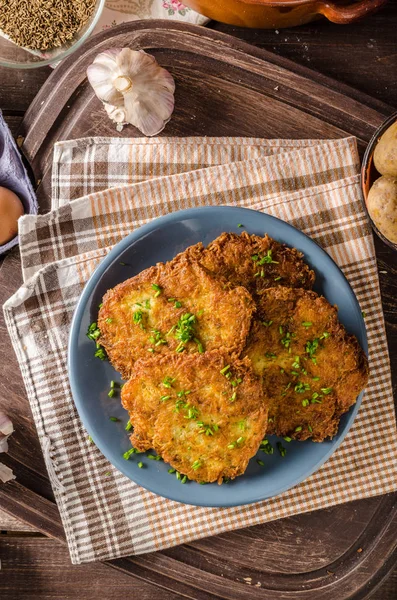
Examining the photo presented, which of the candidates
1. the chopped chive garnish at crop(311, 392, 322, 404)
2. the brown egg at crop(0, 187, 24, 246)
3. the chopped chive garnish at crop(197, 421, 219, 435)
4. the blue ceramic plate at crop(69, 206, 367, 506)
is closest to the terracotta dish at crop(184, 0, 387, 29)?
the blue ceramic plate at crop(69, 206, 367, 506)

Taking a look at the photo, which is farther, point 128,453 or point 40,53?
point 40,53

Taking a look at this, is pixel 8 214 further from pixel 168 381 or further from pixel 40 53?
pixel 168 381

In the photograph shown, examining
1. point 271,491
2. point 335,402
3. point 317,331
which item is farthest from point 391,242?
point 271,491

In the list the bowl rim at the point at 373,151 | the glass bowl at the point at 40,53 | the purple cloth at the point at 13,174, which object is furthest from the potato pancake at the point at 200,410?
the glass bowl at the point at 40,53

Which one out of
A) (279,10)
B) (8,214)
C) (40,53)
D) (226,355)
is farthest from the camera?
(40,53)

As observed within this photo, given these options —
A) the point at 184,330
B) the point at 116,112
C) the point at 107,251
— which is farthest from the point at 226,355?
the point at 116,112

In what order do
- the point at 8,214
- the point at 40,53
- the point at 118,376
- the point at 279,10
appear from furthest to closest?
1. the point at 40,53
2. the point at 8,214
3. the point at 118,376
4. the point at 279,10

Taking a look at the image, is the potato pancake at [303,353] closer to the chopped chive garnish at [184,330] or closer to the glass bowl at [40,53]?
the chopped chive garnish at [184,330]
